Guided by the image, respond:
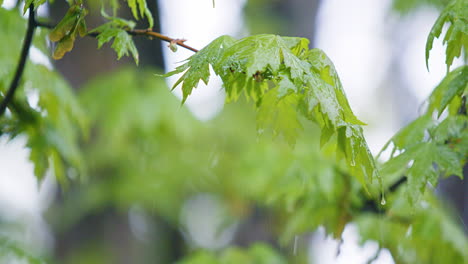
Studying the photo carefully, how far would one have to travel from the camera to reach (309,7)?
2.98 meters

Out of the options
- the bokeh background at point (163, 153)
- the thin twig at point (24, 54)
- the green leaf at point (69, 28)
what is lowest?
the bokeh background at point (163, 153)

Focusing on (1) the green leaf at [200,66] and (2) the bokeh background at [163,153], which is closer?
(1) the green leaf at [200,66]

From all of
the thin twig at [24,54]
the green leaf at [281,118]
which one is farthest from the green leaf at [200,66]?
the thin twig at [24,54]

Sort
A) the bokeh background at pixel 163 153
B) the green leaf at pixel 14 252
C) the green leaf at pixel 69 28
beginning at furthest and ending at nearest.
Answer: the bokeh background at pixel 163 153 < the green leaf at pixel 14 252 < the green leaf at pixel 69 28

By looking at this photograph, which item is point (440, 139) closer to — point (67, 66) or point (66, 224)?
point (67, 66)

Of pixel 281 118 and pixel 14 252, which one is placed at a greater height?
pixel 281 118

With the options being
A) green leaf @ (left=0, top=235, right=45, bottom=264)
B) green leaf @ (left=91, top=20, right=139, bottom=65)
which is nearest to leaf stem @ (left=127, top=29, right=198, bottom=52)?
green leaf @ (left=91, top=20, right=139, bottom=65)

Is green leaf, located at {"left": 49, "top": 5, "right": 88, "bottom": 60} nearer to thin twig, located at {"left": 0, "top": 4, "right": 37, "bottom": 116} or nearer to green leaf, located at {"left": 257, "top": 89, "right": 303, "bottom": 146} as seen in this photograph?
thin twig, located at {"left": 0, "top": 4, "right": 37, "bottom": 116}

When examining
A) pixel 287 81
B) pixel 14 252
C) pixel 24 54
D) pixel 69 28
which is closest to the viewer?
pixel 287 81

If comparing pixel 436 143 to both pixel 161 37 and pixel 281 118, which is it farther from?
pixel 161 37

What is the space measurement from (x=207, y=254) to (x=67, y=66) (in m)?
1.61

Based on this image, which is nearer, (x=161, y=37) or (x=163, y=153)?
(x=161, y=37)

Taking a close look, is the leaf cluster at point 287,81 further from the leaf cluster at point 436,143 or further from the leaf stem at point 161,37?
the leaf cluster at point 436,143

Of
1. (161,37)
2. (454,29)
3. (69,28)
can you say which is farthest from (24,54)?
(454,29)
